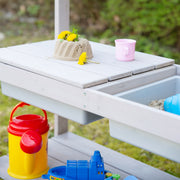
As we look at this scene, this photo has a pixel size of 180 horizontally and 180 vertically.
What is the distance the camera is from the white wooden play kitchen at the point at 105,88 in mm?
1258

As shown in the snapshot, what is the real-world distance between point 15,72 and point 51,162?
0.71m

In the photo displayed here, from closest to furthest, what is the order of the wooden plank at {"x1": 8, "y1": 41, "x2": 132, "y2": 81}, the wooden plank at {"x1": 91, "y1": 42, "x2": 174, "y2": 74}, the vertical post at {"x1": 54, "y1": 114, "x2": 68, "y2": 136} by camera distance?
the wooden plank at {"x1": 8, "y1": 41, "x2": 132, "y2": 81} < the wooden plank at {"x1": 91, "y1": 42, "x2": 174, "y2": 74} < the vertical post at {"x1": 54, "y1": 114, "x2": 68, "y2": 136}

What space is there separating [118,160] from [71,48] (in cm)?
82

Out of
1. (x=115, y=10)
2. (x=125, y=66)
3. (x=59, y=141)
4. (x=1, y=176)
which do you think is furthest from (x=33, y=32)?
(x=125, y=66)

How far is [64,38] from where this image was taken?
1737mm

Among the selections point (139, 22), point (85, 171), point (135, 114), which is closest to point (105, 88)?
point (135, 114)

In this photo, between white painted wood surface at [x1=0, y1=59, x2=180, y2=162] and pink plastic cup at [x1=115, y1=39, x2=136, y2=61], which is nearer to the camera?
white painted wood surface at [x1=0, y1=59, x2=180, y2=162]

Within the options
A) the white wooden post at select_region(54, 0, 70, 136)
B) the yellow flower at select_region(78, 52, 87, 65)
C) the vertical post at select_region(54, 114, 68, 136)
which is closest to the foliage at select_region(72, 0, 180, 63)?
the vertical post at select_region(54, 114, 68, 136)

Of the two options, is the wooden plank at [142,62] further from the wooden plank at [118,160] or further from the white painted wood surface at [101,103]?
the wooden plank at [118,160]

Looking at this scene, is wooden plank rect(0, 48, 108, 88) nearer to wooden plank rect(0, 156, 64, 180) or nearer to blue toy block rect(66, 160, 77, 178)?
blue toy block rect(66, 160, 77, 178)

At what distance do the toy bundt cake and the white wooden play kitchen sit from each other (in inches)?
1.5

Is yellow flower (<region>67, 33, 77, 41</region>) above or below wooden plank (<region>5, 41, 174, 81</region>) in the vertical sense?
above

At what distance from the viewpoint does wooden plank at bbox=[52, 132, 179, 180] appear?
2.07 meters

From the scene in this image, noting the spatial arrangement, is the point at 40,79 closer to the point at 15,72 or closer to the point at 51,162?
the point at 15,72
